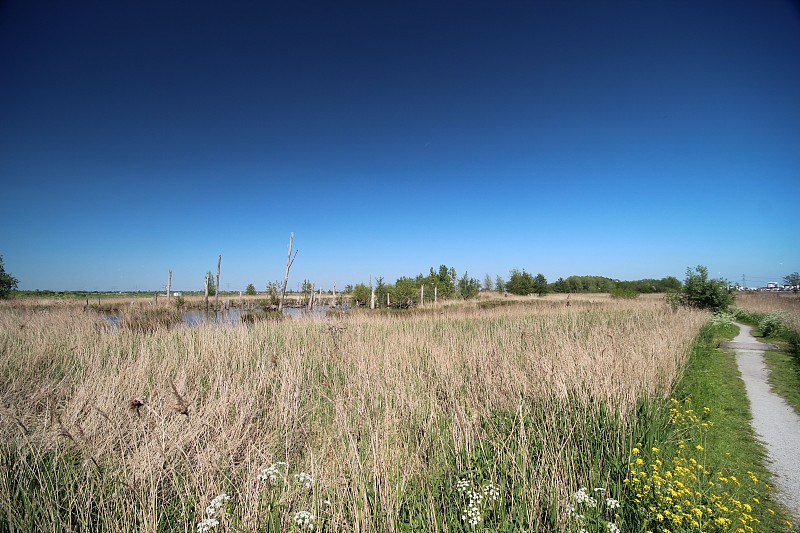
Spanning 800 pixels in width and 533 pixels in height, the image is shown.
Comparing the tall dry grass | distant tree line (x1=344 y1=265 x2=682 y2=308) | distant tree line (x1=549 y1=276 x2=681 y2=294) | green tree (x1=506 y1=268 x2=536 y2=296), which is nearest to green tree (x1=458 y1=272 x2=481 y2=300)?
distant tree line (x1=344 y1=265 x2=682 y2=308)

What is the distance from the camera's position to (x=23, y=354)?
565 centimetres

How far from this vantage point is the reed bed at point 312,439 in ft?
6.50

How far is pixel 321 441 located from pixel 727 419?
18.9 feet

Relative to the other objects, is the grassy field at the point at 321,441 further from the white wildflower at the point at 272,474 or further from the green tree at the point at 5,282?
the green tree at the point at 5,282

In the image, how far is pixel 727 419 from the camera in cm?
427

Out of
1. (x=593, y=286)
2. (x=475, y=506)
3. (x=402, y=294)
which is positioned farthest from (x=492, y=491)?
(x=593, y=286)

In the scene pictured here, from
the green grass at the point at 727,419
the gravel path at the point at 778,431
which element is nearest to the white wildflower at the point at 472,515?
the green grass at the point at 727,419

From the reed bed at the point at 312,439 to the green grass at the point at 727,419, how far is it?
0.56 m

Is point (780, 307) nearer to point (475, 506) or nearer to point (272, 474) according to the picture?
point (475, 506)

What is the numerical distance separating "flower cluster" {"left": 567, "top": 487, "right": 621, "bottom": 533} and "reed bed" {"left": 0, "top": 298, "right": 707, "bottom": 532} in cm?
9

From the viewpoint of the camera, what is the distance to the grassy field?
1.96 meters

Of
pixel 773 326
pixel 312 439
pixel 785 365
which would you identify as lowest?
pixel 785 365

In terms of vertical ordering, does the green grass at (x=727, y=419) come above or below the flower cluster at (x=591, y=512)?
below

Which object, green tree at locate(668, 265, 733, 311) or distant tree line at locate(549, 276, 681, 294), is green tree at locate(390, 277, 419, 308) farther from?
distant tree line at locate(549, 276, 681, 294)
